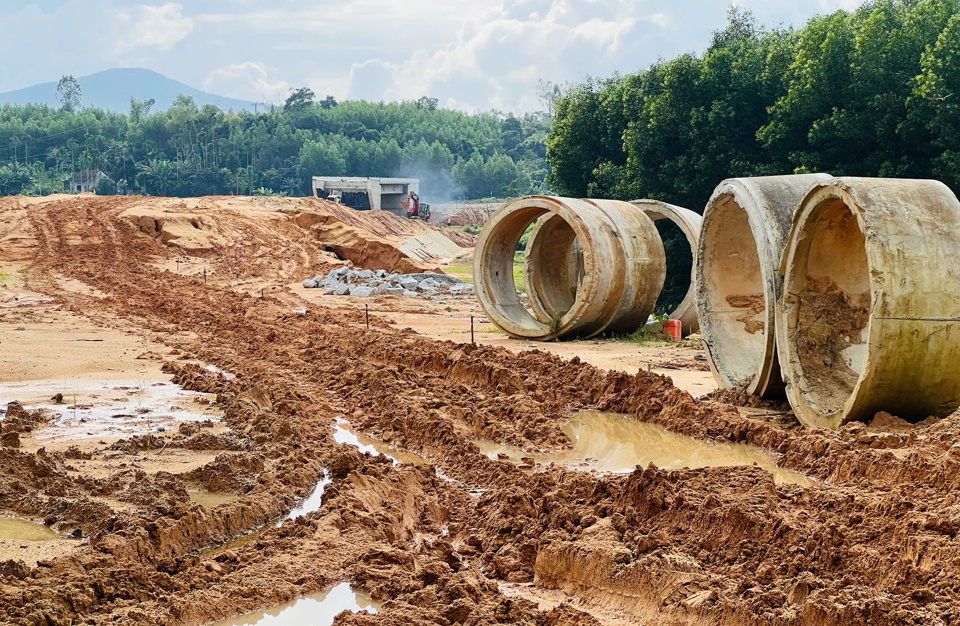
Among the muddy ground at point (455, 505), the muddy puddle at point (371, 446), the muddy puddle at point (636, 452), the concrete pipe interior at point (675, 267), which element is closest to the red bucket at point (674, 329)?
the muddy ground at point (455, 505)

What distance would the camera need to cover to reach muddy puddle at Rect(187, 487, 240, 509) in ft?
23.3

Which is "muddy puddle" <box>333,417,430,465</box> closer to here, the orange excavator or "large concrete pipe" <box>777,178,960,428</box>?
"large concrete pipe" <box>777,178,960,428</box>

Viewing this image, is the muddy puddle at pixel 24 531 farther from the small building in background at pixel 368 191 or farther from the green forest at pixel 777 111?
the small building in background at pixel 368 191

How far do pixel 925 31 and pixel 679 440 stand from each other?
11.3 m

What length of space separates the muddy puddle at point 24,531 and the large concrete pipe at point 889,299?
618 cm

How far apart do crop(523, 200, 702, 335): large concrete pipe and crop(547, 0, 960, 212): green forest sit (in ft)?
9.95

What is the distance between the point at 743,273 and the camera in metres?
11.9

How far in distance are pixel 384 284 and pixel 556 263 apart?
7.57 meters

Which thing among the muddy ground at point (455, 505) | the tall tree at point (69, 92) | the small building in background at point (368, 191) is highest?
the tall tree at point (69, 92)

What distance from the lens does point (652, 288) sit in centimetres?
1598

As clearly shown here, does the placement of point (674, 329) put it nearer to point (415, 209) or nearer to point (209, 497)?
point (209, 497)

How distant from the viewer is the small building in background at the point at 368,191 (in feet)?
194

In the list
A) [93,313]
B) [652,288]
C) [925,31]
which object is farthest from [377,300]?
[925,31]

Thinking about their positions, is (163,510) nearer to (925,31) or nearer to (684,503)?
(684,503)
